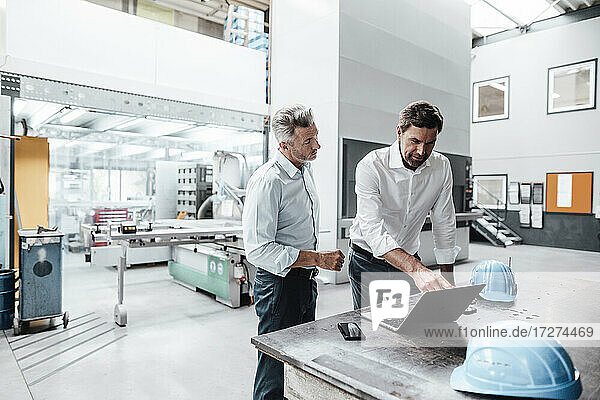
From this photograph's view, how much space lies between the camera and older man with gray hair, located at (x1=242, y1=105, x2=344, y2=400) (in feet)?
5.54

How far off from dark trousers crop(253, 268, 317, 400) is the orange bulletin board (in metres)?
9.74

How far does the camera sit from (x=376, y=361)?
1126mm

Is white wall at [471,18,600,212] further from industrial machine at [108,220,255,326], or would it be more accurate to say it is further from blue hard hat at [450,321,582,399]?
blue hard hat at [450,321,582,399]

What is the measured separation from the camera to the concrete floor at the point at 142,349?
2.53m

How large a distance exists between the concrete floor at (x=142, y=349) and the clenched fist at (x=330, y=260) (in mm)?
1133

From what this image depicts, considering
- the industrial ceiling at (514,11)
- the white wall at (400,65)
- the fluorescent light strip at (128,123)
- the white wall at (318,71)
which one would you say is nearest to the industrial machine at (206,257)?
the white wall at (318,71)

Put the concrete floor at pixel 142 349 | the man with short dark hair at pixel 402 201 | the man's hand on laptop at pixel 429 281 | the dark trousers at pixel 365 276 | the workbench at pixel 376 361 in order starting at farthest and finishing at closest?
the concrete floor at pixel 142 349
the dark trousers at pixel 365 276
the man with short dark hair at pixel 402 201
the man's hand on laptop at pixel 429 281
the workbench at pixel 376 361

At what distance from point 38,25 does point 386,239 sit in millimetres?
4540

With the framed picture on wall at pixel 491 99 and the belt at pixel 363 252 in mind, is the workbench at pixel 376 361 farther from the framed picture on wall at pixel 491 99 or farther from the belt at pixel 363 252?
the framed picture on wall at pixel 491 99

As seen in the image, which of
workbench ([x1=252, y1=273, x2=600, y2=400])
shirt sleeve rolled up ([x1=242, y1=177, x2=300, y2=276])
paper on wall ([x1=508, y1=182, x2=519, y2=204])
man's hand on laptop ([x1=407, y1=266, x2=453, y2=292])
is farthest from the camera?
paper on wall ([x1=508, y1=182, x2=519, y2=204])

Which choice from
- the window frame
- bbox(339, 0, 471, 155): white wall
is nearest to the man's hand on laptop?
bbox(339, 0, 471, 155): white wall

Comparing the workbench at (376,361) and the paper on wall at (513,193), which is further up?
the paper on wall at (513,193)

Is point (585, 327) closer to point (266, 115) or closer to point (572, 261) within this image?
point (266, 115)

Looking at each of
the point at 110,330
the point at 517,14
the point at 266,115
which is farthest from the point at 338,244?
the point at 517,14
